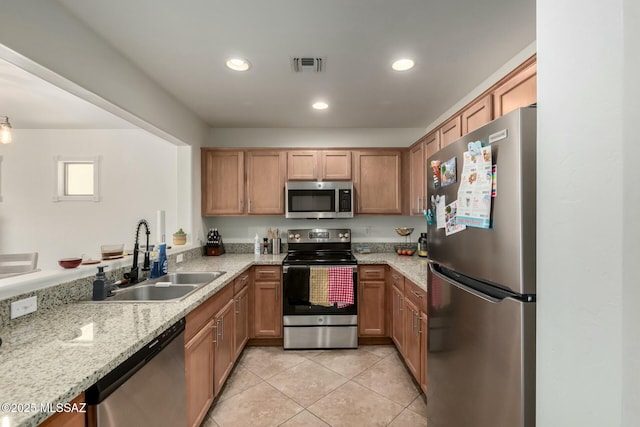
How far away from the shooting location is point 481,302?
1.10 m

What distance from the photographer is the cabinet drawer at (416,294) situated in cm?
197

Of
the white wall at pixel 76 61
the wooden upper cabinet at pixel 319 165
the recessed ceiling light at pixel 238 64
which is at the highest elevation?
the recessed ceiling light at pixel 238 64

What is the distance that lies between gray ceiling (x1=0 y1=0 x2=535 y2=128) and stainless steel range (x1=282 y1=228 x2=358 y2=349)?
171cm

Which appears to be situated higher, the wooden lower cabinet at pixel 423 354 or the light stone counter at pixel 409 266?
the light stone counter at pixel 409 266

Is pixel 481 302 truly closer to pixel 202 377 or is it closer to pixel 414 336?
pixel 414 336

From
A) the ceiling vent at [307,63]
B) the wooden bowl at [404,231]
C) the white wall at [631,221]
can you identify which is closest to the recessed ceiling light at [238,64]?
the ceiling vent at [307,63]

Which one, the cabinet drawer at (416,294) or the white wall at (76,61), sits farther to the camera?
the cabinet drawer at (416,294)

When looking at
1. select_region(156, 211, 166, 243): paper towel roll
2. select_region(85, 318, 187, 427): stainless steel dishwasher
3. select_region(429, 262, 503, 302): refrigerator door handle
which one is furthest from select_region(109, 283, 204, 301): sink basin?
select_region(429, 262, 503, 302): refrigerator door handle

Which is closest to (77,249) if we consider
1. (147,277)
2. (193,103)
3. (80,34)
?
(147,277)

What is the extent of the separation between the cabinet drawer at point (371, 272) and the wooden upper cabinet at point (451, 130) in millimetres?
1407

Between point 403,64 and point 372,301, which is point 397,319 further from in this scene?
point 403,64

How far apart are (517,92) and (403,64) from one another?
32.8 inches

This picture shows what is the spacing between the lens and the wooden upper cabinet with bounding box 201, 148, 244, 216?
3318 mm

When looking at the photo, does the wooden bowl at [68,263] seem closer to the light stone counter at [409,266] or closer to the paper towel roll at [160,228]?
the paper towel roll at [160,228]
